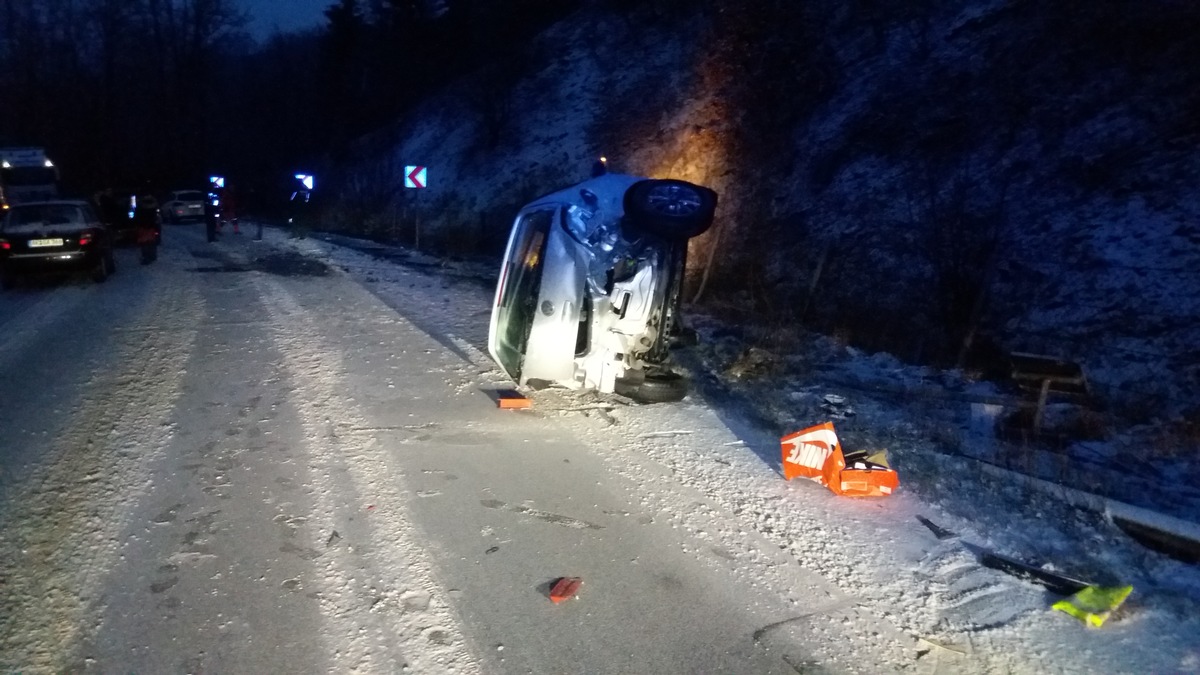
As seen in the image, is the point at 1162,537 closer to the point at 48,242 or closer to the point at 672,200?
the point at 672,200

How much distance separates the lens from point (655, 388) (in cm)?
809

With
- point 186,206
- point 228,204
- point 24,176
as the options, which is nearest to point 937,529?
point 228,204

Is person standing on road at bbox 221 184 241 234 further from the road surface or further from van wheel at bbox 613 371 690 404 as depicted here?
van wheel at bbox 613 371 690 404

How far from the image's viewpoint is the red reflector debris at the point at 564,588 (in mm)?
4500

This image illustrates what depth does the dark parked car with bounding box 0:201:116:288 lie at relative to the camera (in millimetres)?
15125

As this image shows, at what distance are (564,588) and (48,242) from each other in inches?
582

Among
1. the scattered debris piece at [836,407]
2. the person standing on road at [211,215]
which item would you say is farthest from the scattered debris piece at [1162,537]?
the person standing on road at [211,215]

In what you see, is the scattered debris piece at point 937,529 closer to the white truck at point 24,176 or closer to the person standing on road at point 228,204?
the person standing on road at point 228,204

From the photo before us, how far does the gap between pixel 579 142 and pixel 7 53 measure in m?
51.7

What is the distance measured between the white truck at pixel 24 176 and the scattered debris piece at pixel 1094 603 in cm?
3416

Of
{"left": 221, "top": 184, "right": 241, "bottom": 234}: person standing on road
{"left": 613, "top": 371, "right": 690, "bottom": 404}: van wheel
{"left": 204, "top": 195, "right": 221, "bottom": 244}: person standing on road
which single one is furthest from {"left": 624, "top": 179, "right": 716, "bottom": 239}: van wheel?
{"left": 221, "top": 184, "right": 241, "bottom": 234}: person standing on road

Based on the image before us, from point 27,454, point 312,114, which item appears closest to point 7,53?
point 312,114

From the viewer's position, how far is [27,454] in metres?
6.36

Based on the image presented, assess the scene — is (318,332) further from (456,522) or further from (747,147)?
(747,147)
